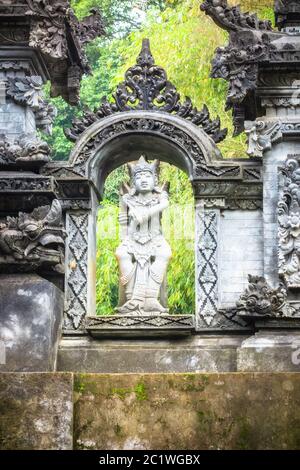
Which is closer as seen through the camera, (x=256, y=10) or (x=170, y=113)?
(x=170, y=113)

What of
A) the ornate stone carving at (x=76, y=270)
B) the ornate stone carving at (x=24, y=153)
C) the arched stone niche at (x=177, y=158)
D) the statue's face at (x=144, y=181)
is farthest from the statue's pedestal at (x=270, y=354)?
the ornate stone carving at (x=24, y=153)

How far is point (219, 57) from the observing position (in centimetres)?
1527

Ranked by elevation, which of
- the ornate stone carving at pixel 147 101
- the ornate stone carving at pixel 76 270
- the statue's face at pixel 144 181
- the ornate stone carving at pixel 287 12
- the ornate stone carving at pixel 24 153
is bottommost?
the ornate stone carving at pixel 76 270

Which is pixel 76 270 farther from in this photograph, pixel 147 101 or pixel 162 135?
pixel 147 101

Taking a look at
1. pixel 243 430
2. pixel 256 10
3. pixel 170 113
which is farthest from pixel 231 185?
pixel 256 10

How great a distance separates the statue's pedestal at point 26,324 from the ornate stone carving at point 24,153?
5.39 feet

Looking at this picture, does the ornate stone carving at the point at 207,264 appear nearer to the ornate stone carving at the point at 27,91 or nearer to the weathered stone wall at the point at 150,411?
the ornate stone carving at the point at 27,91

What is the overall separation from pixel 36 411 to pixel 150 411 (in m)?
1.12

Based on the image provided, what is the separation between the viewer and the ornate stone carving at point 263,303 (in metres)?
14.3

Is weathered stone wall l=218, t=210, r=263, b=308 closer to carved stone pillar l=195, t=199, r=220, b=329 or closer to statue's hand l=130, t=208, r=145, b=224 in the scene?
carved stone pillar l=195, t=199, r=220, b=329

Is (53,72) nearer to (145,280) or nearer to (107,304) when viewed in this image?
(145,280)

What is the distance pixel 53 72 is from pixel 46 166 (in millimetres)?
1987

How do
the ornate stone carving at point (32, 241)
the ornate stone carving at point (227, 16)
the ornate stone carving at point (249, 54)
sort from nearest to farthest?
the ornate stone carving at point (32, 241)
the ornate stone carving at point (249, 54)
the ornate stone carving at point (227, 16)

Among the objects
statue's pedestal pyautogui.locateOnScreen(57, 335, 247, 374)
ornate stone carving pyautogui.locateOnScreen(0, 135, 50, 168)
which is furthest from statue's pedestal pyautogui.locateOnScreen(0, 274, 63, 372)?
ornate stone carving pyautogui.locateOnScreen(0, 135, 50, 168)
